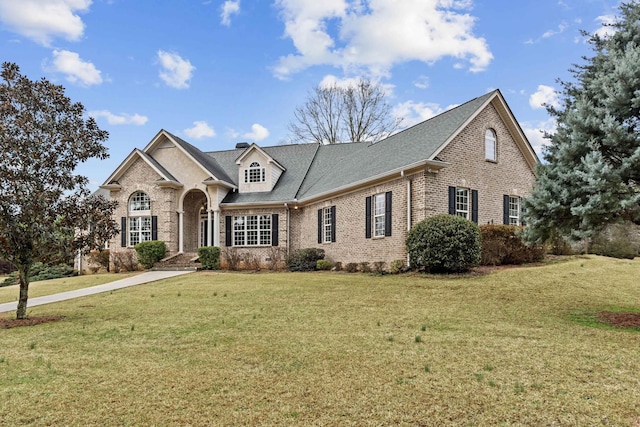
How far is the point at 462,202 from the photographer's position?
16.7m

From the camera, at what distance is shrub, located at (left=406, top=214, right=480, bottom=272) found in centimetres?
1348

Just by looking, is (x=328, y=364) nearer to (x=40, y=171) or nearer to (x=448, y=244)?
(x=40, y=171)

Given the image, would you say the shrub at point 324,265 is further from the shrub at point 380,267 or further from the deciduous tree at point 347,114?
the deciduous tree at point 347,114

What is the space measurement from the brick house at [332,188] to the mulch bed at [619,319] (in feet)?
17.3

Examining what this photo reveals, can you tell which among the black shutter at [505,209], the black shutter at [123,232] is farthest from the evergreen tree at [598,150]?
the black shutter at [123,232]

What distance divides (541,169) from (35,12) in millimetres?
13743

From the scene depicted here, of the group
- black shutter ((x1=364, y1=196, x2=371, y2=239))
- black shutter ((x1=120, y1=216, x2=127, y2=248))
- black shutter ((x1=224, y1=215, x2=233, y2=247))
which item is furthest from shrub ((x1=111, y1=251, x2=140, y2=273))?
black shutter ((x1=364, y1=196, x2=371, y2=239))

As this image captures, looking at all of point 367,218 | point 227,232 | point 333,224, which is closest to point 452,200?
point 367,218

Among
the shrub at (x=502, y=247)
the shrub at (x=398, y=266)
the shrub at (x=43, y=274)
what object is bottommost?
the shrub at (x=43, y=274)

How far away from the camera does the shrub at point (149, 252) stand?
22.7 metres

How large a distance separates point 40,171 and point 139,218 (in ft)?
52.1

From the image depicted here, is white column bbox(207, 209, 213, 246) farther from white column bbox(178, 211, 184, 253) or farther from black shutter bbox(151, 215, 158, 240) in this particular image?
black shutter bbox(151, 215, 158, 240)

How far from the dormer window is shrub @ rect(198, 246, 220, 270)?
4643 millimetres

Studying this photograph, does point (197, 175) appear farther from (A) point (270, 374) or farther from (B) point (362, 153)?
(A) point (270, 374)
